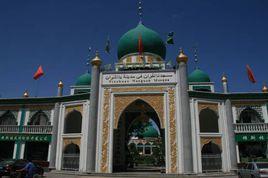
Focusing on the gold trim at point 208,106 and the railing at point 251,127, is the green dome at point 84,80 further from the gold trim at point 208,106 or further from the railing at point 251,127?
the railing at point 251,127

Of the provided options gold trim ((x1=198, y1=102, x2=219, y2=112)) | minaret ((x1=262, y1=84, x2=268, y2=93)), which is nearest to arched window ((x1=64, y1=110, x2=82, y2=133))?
gold trim ((x1=198, y1=102, x2=219, y2=112))

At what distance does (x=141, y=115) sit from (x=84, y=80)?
268 inches

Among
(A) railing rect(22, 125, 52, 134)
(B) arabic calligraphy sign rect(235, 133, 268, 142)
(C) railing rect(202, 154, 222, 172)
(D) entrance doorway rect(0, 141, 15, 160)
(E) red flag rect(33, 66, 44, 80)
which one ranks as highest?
(E) red flag rect(33, 66, 44, 80)

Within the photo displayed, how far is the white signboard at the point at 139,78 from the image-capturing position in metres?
17.6

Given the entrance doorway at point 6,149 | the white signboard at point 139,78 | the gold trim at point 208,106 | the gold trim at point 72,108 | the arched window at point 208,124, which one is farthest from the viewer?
the entrance doorway at point 6,149

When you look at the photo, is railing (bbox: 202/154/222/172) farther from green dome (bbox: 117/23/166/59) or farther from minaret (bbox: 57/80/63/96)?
minaret (bbox: 57/80/63/96)

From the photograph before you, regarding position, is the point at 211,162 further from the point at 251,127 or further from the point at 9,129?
the point at 9,129

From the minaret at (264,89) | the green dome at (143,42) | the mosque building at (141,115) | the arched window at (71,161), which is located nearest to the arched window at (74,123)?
the mosque building at (141,115)

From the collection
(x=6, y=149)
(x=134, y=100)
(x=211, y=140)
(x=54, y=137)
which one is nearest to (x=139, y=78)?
(x=134, y=100)

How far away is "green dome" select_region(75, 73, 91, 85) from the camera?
24.6 metres

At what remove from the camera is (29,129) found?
20172 millimetres

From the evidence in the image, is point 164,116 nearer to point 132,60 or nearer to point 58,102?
point 132,60

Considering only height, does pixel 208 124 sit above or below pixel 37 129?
above

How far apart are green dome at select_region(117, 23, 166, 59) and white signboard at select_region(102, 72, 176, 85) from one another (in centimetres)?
389
